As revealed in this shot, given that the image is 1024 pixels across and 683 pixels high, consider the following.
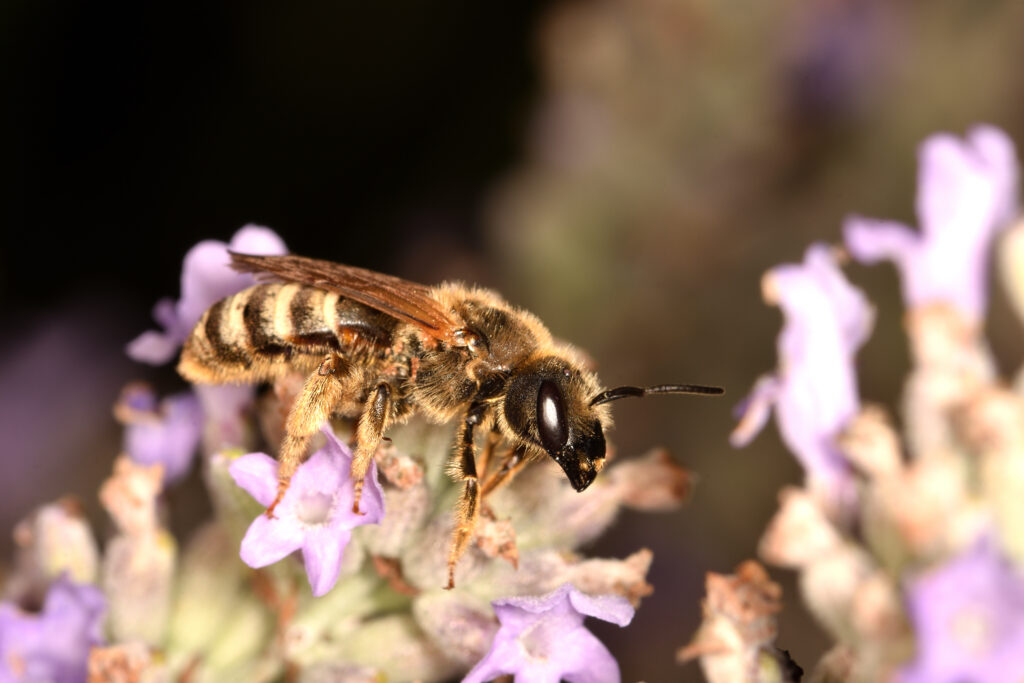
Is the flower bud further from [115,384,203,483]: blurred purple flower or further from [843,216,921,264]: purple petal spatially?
[843,216,921,264]: purple petal

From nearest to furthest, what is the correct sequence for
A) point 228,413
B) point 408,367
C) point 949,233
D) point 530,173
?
point 408,367 → point 949,233 → point 228,413 → point 530,173

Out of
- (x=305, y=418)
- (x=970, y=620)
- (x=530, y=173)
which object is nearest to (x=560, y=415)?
(x=305, y=418)

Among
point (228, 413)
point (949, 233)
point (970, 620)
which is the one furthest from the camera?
point (228, 413)

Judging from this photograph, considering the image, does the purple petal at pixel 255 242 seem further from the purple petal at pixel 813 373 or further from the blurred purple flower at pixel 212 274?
the purple petal at pixel 813 373

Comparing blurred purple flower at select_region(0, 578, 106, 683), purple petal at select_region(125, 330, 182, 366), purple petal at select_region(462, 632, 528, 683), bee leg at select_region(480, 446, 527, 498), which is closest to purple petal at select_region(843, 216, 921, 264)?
bee leg at select_region(480, 446, 527, 498)

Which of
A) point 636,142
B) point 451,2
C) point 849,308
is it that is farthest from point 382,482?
point 451,2

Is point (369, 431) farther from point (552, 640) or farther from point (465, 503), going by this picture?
point (552, 640)

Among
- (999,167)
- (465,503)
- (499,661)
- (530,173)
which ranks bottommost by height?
(499,661)
